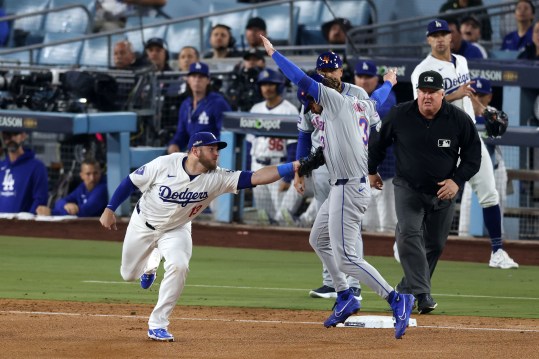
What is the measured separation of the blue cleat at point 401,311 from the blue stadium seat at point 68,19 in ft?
42.0

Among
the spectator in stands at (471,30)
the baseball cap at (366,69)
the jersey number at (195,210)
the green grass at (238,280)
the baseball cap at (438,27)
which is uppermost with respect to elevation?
the spectator in stands at (471,30)

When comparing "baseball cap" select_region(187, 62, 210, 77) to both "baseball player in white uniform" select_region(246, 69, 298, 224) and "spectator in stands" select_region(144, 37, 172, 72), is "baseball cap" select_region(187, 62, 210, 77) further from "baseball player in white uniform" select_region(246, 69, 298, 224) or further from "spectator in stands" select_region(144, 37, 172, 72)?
"spectator in stands" select_region(144, 37, 172, 72)

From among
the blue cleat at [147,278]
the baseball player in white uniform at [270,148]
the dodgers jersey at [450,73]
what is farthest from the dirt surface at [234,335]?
the baseball player in white uniform at [270,148]

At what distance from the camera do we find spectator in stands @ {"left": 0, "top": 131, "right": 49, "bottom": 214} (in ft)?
49.8

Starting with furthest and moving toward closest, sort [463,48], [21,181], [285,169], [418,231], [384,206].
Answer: [21,181] < [463,48] < [384,206] < [418,231] < [285,169]

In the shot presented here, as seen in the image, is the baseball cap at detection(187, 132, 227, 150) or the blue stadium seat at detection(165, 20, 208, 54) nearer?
the baseball cap at detection(187, 132, 227, 150)

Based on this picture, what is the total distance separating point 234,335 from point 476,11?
940 cm

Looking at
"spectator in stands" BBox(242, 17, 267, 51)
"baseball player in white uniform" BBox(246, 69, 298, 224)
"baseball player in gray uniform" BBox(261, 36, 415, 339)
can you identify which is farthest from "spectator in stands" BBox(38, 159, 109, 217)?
"baseball player in gray uniform" BBox(261, 36, 415, 339)

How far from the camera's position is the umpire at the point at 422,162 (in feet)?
29.1

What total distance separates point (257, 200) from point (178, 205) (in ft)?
24.0

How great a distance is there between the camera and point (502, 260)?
1195cm

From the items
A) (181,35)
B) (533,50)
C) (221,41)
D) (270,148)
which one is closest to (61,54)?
(181,35)

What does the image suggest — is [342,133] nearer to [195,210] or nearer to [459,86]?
[195,210]

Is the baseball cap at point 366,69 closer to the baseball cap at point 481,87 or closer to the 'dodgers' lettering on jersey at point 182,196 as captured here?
the baseball cap at point 481,87
